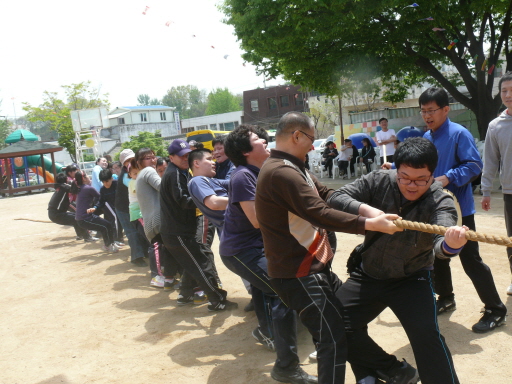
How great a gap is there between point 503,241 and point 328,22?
10.9 m

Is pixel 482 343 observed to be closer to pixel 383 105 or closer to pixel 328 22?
pixel 328 22

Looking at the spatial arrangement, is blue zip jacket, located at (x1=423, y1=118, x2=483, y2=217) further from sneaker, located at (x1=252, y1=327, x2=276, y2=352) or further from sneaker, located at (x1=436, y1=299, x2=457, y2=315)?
sneaker, located at (x1=252, y1=327, x2=276, y2=352)

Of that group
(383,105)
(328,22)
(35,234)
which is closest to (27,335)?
(35,234)

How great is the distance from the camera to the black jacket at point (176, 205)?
5.27m

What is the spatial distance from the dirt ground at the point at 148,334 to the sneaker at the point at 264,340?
2.1 inches

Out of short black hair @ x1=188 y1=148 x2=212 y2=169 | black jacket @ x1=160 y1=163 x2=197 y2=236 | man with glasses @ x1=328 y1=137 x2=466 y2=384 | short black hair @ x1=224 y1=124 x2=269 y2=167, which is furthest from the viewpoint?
black jacket @ x1=160 y1=163 x2=197 y2=236

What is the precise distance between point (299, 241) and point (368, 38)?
12.6m

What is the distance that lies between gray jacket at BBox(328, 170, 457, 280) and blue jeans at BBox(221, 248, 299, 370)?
86cm

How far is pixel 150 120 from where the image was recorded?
65.0m

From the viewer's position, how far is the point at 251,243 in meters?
3.90

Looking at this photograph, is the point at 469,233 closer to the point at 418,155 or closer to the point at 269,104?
the point at 418,155

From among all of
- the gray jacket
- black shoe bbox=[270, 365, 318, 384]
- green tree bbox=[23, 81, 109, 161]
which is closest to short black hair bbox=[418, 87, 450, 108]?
the gray jacket

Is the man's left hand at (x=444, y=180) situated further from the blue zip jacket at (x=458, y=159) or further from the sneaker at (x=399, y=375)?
the sneaker at (x=399, y=375)

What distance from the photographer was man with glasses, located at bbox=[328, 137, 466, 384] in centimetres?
272
